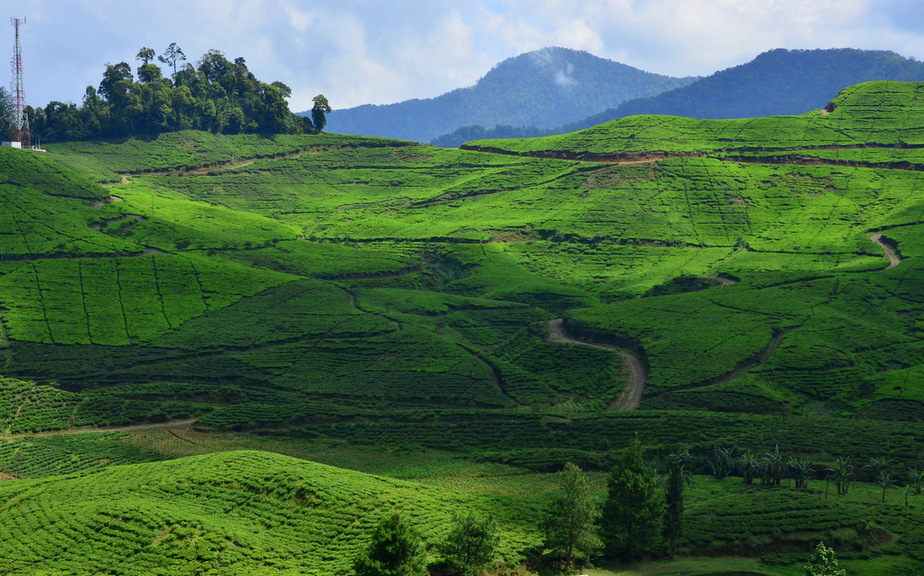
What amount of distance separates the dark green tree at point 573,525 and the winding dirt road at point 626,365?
41.1 m

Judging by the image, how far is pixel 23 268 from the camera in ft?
389

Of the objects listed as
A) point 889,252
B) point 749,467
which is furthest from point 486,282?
point 749,467

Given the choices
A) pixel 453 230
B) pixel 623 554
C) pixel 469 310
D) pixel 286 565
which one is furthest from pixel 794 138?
pixel 286 565

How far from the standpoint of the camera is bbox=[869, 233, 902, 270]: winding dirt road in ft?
433

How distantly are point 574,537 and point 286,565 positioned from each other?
1628 cm

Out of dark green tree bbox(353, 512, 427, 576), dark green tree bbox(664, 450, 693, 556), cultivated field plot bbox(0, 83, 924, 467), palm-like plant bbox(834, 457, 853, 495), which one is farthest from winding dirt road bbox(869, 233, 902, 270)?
dark green tree bbox(353, 512, 427, 576)

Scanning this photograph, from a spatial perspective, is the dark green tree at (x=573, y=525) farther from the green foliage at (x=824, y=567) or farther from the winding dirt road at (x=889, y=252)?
the winding dirt road at (x=889, y=252)

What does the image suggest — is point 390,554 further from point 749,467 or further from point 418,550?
point 749,467

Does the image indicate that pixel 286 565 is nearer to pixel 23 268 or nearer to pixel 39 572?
pixel 39 572

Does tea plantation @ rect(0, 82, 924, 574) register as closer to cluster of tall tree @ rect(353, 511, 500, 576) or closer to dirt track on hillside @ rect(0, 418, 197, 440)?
dirt track on hillside @ rect(0, 418, 197, 440)

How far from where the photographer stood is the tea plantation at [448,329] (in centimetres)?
5588

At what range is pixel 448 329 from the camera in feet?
384

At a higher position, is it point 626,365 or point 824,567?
point 824,567

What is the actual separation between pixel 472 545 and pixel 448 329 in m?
72.4
